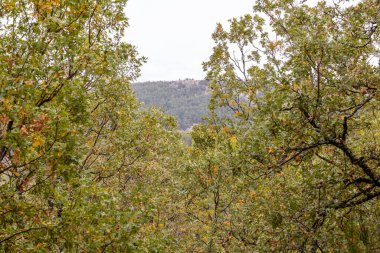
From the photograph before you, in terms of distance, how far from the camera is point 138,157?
15.4 m

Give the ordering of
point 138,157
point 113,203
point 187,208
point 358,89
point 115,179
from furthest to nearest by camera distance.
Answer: point 187,208 → point 115,179 → point 138,157 → point 358,89 → point 113,203

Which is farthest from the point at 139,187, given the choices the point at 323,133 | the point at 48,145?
the point at 323,133

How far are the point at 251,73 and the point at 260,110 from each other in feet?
33.9

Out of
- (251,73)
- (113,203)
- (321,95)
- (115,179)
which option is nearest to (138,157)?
(115,179)

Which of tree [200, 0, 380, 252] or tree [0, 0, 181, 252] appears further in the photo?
tree [200, 0, 380, 252]

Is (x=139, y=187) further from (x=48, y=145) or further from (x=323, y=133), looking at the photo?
(x=323, y=133)

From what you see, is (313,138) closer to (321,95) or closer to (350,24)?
(321,95)

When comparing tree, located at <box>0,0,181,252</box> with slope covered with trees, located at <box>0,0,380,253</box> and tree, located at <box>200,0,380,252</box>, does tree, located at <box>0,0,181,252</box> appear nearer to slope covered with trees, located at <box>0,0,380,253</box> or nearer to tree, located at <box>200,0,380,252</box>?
slope covered with trees, located at <box>0,0,380,253</box>

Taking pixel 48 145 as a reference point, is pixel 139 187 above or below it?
below

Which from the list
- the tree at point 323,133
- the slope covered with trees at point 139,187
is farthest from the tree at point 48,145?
the tree at point 323,133

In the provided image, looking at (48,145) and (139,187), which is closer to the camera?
(48,145)

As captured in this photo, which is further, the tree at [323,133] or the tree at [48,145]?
the tree at [323,133]

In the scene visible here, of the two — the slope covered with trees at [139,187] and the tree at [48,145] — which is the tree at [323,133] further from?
the tree at [48,145]

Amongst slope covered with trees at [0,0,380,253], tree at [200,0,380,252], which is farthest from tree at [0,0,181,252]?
tree at [200,0,380,252]
